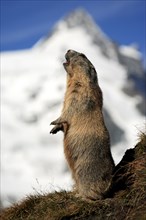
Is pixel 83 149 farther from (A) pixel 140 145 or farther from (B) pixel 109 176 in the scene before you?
(A) pixel 140 145

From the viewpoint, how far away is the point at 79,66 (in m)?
16.4

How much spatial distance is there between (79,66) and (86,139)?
8.95 ft

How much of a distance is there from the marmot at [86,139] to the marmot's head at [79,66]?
0.25 meters

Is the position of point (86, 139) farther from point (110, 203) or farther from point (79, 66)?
point (79, 66)

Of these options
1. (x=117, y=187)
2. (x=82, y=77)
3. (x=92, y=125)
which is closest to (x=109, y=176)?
(x=117, y=187)

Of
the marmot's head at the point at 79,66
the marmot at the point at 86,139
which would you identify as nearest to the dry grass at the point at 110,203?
the marmot at the point at 86,139

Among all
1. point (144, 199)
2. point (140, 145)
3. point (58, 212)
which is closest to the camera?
point (144, 199)

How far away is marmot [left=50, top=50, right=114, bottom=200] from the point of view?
1427 cm

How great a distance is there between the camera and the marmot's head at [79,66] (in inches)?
632

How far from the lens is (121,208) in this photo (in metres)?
13.4

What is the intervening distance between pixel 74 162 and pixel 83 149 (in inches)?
17.0

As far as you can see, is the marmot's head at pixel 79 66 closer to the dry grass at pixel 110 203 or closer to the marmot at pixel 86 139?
the marmot at pixel 86 139

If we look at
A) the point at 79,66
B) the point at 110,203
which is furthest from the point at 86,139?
the point at 79,66

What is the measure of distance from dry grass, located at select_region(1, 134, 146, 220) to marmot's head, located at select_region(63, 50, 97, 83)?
2.19 m
